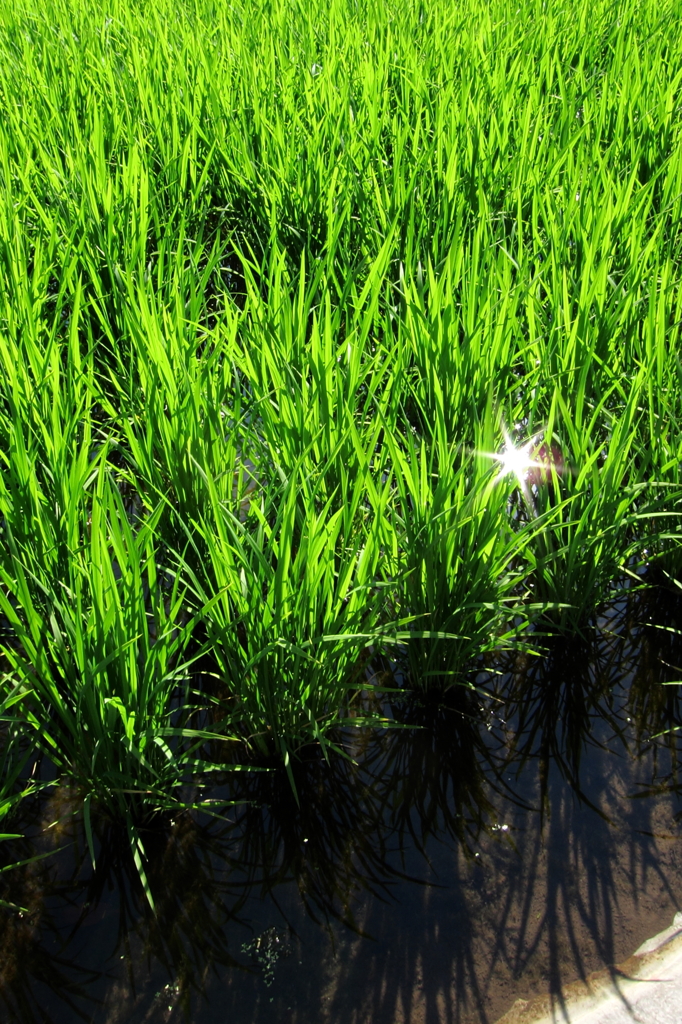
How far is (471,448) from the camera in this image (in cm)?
158

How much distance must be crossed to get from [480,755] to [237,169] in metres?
1.77

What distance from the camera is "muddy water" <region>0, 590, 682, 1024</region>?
3.36 feet

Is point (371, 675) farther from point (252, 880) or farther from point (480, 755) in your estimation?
point (252, 880)

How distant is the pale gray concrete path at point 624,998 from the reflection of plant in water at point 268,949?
272 mm

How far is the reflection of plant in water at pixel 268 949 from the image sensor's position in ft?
3.43

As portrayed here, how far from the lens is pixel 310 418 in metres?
1.44

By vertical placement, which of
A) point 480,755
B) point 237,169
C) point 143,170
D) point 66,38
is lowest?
point 480,755

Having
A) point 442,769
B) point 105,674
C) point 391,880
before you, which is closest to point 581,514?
point 442,769

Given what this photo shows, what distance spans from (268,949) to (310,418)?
796 millimetres

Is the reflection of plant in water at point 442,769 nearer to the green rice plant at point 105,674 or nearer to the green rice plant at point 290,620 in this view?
the green rice plant at point 290,620

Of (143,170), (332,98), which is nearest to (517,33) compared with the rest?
(332,98)

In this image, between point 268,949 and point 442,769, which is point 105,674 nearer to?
point 268,949

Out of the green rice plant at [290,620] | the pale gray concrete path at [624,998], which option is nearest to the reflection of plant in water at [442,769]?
the green rice plant at [290,620]

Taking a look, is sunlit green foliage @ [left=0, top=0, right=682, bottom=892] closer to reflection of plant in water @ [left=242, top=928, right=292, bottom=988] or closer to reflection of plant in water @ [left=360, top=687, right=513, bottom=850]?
reflection of plant in water @ [left=360, top=687, right=513, bottom=850]
